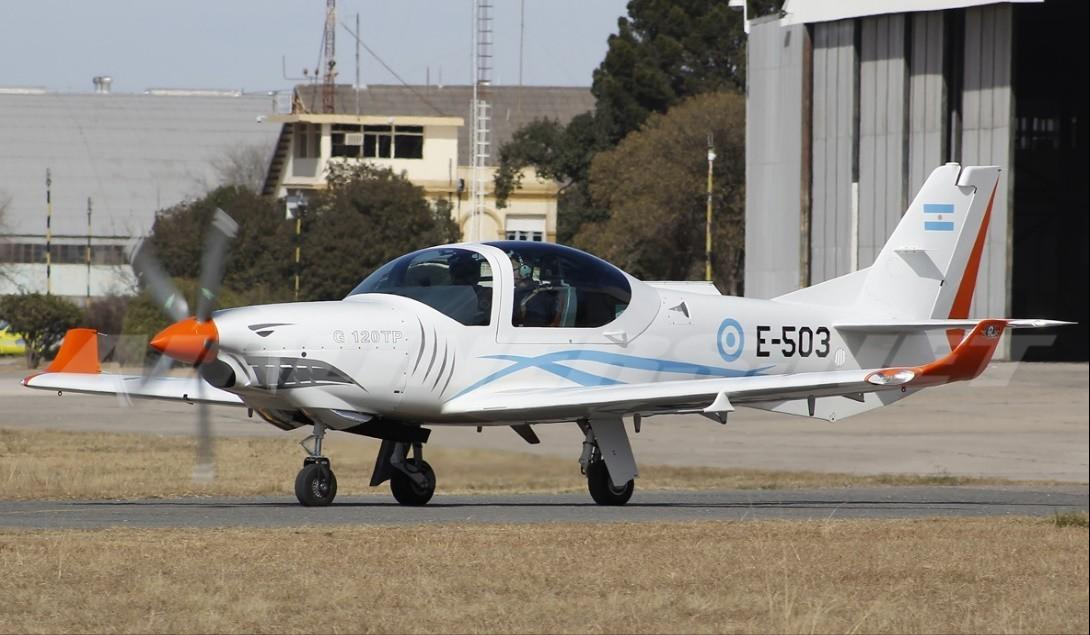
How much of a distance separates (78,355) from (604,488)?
17.8 feet

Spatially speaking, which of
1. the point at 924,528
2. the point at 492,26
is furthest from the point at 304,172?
the point at 924,528

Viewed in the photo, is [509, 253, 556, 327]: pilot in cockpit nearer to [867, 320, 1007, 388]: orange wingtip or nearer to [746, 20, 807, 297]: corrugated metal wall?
[867, 320, 1007, 388]: orange wingtip

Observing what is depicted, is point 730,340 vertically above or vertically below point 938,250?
below

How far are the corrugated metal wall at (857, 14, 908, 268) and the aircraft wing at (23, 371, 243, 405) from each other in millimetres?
27320

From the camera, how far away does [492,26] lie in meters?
19.2

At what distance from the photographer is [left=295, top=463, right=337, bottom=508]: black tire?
15977 millimetres

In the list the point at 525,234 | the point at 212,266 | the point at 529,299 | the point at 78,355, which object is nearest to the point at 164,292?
the point at 212,266

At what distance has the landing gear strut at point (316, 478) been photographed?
629 inches

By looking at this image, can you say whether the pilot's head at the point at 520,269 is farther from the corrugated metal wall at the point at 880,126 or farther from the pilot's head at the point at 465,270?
the corrugated metal wall at the point at 880,126

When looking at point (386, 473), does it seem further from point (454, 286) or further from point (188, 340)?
point (188, 340)

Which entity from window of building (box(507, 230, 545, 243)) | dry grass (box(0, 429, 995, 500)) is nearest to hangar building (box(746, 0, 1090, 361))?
dry grass (box(0, 429, 995, 500))

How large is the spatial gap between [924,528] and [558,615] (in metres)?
5.81

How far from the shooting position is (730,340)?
18.1m

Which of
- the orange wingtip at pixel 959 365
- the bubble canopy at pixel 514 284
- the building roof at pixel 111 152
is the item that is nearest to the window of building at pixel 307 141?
the building roof at pixel 111 152
